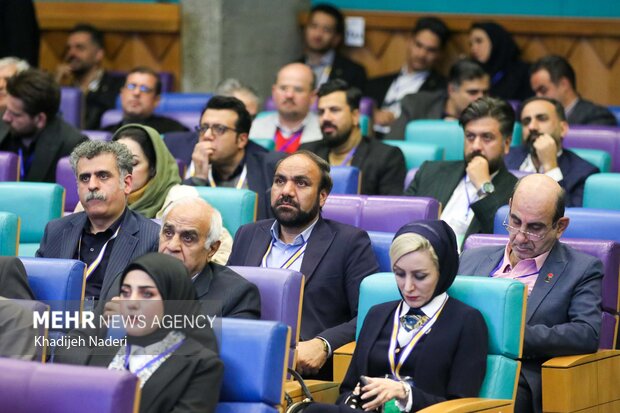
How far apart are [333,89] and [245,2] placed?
2.51 meters

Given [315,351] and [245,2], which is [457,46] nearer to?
[245,2]

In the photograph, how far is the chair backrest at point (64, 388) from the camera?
315 cm

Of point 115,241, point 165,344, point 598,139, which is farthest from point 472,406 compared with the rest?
point 598,139

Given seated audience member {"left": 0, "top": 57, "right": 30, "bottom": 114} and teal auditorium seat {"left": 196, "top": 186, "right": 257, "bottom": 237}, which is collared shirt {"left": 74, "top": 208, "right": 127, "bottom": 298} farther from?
seated audience member {"left": 0, "top": 57, "right": 30, "bottom": 114}

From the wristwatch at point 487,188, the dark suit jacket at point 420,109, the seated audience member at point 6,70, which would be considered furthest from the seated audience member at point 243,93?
the wristwatch at point 487,188

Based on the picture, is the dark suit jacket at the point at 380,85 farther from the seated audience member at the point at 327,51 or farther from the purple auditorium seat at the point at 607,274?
the purple auditorium seat at the point at 607,274

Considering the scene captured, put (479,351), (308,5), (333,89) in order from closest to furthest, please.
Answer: (479,351) → (333,89) → (308,5)

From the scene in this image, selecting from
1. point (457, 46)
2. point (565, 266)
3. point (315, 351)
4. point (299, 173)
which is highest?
point (457, 46)

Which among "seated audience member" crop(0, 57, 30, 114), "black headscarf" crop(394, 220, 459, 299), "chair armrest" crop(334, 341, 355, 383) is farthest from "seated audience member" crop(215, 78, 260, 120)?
"black headscarf" crop(394, 220, 459, 299)

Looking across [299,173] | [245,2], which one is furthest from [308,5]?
[299,173]

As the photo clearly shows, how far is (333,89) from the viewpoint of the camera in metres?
6.80

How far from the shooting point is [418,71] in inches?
344

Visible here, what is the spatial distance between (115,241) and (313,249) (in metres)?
0.77

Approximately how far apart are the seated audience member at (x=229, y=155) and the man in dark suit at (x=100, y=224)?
108cm
